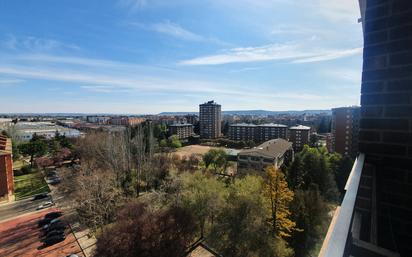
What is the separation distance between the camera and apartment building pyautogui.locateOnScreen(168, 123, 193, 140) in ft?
160

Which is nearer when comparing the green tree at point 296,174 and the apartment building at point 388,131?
the apartment building at point 388,131

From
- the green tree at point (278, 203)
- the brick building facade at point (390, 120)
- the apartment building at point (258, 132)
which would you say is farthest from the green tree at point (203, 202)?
the apartment building at point (258, 132)

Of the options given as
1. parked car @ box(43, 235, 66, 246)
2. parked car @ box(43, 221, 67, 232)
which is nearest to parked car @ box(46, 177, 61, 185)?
parked car @ box(43, 221, 67, 232)

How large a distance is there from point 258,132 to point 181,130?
17.8 meters

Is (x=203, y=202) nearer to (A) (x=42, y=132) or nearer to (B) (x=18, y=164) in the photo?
(B) (x=18, y=164)

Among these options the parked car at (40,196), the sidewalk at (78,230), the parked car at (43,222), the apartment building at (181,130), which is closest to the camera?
the sidewalk at (78,230)

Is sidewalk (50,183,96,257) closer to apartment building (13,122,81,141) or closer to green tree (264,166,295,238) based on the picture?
green tree (264,166,295,238)

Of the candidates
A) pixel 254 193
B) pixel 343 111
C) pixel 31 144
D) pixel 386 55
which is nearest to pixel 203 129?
pixel 343 111

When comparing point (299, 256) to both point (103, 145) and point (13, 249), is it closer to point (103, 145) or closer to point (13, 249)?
point (13, 249)

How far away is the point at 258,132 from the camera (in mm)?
45094

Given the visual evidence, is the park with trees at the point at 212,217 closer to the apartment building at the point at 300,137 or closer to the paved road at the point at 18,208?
the paved road at the point at 18,208

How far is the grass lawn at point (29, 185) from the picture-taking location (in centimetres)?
1620

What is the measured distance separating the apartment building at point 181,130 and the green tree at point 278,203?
37.8 m

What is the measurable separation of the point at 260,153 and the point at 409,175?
20053mm
